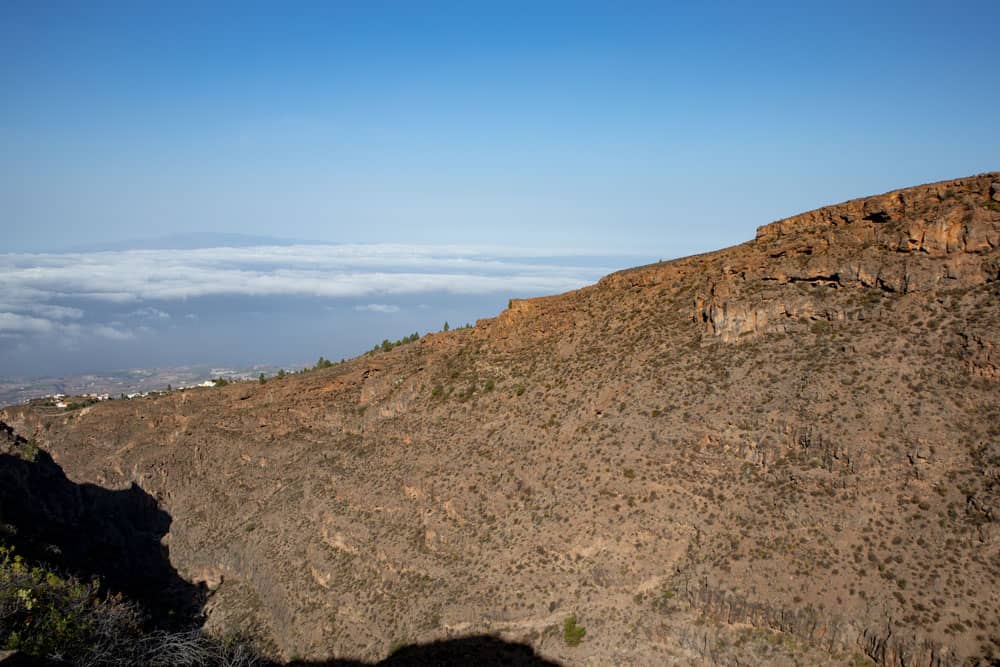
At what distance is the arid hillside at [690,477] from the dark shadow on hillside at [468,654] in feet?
1.42

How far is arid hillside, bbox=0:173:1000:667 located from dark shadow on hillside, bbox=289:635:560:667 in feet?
1.42

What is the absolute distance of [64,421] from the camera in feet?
208

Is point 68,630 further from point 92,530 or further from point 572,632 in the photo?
point 92,530

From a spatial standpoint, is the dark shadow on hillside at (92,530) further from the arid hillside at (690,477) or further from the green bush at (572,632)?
the green bush at (572,632)

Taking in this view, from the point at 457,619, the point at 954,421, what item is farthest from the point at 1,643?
the point at 954,421

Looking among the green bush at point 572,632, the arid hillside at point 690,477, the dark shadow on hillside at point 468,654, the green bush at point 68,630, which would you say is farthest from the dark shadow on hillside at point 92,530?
the green bush at point 572,632

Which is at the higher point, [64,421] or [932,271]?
[932,271]

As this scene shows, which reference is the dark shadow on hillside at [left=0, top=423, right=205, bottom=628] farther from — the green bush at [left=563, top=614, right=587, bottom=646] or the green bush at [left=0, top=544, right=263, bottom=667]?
the green bush at [left=563, top=614, right=587, bottom=646]

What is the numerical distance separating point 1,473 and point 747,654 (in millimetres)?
53815

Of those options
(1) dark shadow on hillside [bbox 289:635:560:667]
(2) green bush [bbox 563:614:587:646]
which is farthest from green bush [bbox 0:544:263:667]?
(2) green bush [bbox 563:614:587:646]

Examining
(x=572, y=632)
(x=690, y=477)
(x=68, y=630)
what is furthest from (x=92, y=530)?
(x=690, y=477)

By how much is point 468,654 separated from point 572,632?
5132 mm

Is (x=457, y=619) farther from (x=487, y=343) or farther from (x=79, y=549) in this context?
(x=79, y=549)

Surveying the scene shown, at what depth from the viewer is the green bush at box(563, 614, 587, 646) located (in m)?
27.9
